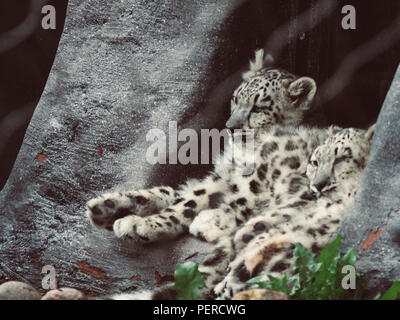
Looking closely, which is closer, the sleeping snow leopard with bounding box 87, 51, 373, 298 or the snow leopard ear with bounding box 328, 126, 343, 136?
the sleeping snow leopard with bounding box 87, 51, 373, 298

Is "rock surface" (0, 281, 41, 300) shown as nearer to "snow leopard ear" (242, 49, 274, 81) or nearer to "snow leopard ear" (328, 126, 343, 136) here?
"snow leopard ear" (328, 126, 343, 136)

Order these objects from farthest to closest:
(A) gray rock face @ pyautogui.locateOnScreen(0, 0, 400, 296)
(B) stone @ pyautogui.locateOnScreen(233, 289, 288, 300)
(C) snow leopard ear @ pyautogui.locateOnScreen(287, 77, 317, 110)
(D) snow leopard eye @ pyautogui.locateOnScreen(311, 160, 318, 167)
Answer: (C) snow leopard ear @ pyautogui.locateOnScreen(287, 77, 317, 110)
(A) gray rock face @ pyautogui.locateOnScreen(0, 0, 400, 296)
(D) snow leopard eye @ pyautogui.locateOnScreen(311, 160, 318, 167)
(B) stone @ pyautogui.locateOnScreen(233, 289, 288, 300)

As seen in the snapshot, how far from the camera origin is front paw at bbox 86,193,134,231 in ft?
6.55

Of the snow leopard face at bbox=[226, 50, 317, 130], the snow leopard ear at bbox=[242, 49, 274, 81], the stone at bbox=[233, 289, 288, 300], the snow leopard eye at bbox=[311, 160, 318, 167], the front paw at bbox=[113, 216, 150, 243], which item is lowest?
the stone at bbox=[233, 289, 288, 300]

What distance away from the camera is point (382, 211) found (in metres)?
1.59

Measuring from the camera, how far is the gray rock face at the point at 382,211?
1.57m

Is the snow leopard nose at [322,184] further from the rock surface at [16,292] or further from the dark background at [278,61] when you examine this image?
the rock surface at [16,292]

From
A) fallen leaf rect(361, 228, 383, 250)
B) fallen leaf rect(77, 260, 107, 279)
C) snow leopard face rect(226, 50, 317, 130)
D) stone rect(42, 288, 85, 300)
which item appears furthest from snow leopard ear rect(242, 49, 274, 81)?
stone rect(42, 288, 85, 300)

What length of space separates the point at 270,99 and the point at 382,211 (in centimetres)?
77

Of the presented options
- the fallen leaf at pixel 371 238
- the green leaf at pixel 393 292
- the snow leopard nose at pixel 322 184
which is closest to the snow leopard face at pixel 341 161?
the snow leopard nose at pixel 322 184

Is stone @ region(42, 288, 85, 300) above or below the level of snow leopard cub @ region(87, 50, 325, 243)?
below

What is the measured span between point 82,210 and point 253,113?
57cm

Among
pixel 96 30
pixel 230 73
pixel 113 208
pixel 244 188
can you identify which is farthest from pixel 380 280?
pixel 96 30

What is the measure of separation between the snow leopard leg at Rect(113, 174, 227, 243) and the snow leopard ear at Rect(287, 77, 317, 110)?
34 cm
